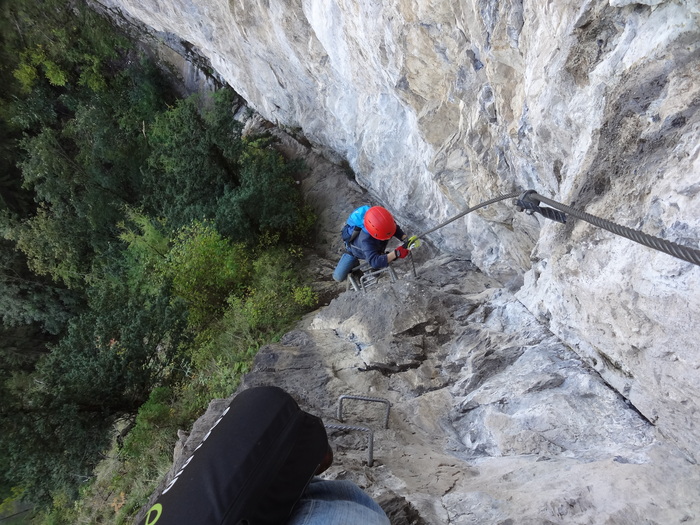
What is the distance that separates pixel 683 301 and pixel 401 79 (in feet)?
11.5

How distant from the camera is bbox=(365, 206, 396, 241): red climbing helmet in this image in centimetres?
500

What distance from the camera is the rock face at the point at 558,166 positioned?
1.94 meters

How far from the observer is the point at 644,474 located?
2045mm

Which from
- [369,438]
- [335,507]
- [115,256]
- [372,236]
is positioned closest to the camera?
[335,507]

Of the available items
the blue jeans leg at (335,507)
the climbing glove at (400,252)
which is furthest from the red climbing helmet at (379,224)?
the blue jeans leg at (335,507)

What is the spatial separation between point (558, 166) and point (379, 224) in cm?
231

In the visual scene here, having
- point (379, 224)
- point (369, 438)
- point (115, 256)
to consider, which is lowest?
point (369, 438)

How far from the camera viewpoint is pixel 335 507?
1.59 meters

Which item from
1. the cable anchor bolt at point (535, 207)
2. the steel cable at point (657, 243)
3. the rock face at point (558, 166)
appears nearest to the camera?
the steel cable at point (657, 243)

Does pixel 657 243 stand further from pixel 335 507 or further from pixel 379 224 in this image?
pixel 379 224

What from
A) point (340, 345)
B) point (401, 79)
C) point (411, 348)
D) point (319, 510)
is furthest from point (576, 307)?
point (401, 79)

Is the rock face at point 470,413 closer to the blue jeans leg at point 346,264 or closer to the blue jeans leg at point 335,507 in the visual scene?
the blue jeans leg at point 346,264

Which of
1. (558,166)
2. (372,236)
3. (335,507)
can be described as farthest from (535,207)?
(372,236)

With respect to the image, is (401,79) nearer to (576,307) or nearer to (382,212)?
(382,212)
